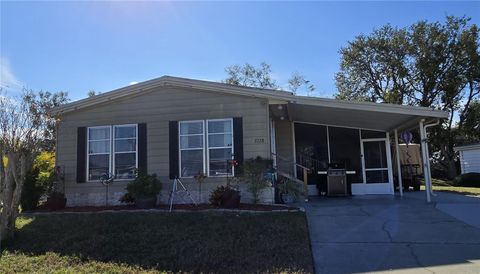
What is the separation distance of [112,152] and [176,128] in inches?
83.4

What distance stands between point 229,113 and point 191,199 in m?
2.67

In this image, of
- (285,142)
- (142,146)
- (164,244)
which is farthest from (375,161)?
(164,244)

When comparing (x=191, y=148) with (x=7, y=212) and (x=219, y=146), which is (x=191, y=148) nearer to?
(x=219, y=146)

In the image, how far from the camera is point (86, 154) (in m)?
12.6

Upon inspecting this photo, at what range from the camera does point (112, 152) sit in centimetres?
1247

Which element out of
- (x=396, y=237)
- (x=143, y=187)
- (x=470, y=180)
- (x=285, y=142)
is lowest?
(x=396, y=237)

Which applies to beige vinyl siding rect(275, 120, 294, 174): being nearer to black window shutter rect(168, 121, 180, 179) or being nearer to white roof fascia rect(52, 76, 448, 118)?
white roof fascia rect(52, 76, 448, 118)

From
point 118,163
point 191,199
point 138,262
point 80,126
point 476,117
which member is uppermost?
point 476,117

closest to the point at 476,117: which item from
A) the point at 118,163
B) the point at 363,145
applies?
the point at 363,145

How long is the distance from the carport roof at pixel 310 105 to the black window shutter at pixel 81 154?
773 millimetres

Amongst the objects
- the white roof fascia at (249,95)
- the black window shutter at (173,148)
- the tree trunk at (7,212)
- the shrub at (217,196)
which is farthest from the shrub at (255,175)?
the tree trunk at (7,212)

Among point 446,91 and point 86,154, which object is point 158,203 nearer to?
point 86,154

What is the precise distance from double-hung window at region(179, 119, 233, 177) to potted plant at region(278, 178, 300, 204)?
1.62 metres

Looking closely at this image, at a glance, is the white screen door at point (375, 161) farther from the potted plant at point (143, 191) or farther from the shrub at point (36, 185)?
the shrub at point (36, 185)
